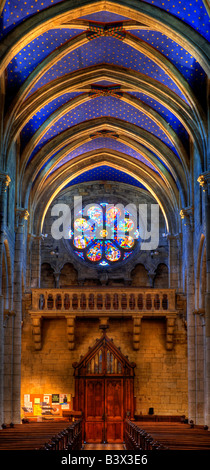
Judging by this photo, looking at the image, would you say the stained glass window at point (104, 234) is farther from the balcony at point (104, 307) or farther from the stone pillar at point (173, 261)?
the balcony at point (104, 307)

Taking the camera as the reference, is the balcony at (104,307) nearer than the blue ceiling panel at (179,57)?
No

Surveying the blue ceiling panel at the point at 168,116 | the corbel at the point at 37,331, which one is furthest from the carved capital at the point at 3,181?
the corbel at the point at 37,331

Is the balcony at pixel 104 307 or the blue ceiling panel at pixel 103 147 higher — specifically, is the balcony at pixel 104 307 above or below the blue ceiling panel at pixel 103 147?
below

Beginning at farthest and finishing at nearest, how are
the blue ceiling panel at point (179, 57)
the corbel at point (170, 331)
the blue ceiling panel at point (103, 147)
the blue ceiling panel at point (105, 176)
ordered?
the blue ceiling panel at point (105, 176), the blue ceiling panel at point (103, 147), the corbel at point (170, 331), the blue ceiling panel at point (179, 57)

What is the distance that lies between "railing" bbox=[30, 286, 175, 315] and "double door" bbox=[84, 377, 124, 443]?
2523 mm

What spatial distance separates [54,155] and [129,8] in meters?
9.77

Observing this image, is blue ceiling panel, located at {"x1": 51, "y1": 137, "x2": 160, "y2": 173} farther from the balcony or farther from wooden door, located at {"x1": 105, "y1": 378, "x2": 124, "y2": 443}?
wooden door, located at {"x1": 105, "y1": 378, "x2": 124, "y2": 443}

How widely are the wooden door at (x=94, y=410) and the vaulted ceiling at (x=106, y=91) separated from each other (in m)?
6.96

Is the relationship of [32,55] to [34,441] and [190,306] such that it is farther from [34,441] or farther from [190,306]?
[34,441]

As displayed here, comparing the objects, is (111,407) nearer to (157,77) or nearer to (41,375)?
(41,375)

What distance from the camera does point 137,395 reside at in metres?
26.1

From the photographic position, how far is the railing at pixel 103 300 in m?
25.4

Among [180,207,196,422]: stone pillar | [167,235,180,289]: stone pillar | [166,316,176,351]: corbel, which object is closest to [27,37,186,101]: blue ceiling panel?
[180,207,196,422]: stone pillar
